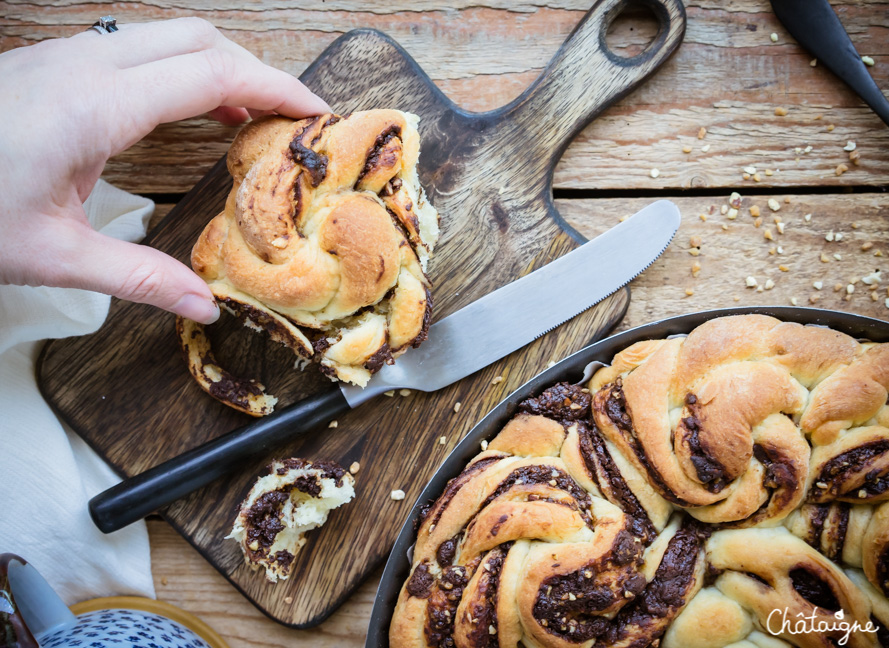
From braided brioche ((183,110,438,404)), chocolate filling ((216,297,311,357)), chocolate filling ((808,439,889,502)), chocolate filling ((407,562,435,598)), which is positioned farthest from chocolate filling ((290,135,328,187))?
chocolate filling ((808,439,889,502))

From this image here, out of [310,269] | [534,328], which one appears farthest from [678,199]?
[310,269]

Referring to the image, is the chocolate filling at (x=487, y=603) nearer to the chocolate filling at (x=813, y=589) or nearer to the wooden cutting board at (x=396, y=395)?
the wooden cutting board at (x=396, y=395)

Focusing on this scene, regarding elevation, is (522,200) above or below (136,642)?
above

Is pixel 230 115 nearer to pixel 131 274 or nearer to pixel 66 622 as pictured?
pixel 131 274

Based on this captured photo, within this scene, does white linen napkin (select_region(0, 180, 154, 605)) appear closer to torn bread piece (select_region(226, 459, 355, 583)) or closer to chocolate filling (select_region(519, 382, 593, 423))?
torn bread piece (select_region(226, 459, 355, 583))

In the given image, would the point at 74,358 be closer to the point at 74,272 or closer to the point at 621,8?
the point at 74,272

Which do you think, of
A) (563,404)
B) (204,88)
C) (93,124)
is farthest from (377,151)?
(563,404)

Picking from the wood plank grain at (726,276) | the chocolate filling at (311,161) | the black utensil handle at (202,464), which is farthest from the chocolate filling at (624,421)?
the chocolate filling at (311,161)
